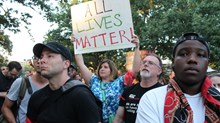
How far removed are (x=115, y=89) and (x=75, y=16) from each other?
158 centimetres

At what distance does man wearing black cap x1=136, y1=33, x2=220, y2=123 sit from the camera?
2.06m

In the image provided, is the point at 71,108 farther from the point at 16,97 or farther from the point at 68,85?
the point at 16,97

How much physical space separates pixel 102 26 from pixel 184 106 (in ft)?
11.4

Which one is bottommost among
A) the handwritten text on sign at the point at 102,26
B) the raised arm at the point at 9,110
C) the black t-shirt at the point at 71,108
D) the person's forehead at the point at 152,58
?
the raised arm at the point at 9,110

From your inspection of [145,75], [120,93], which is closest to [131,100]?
[145,75]

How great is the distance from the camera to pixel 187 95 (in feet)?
7.11

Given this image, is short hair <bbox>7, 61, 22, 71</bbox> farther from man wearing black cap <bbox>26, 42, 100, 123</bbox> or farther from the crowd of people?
man wearing black cap <bbox>26, 42, 100, 123</bbox>

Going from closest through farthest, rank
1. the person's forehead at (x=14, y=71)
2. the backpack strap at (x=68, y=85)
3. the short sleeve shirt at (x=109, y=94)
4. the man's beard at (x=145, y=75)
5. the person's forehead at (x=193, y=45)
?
the person's forehead at (x=193, y=45) < the backpack strap at (x=68, y=85) < the man's beard at (x=145, y=75) < the short sleeve shirt at (x=109, y=94) < the person's forehead at (x=14, y=71)

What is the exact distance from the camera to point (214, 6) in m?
18.6

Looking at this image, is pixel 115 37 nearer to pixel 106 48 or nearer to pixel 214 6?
pixel 106 48

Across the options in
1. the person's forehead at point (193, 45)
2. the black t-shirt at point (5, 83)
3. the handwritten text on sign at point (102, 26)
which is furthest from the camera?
the black t-shirt at point (5, 83)

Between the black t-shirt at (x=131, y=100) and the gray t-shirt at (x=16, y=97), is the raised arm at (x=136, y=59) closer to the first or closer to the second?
the black t-shirt at (x=131, y=100)

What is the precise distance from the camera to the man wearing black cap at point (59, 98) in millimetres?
2863

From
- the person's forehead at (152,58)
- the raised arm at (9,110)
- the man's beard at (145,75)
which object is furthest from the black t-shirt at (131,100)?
the raised arm at (9,110)
